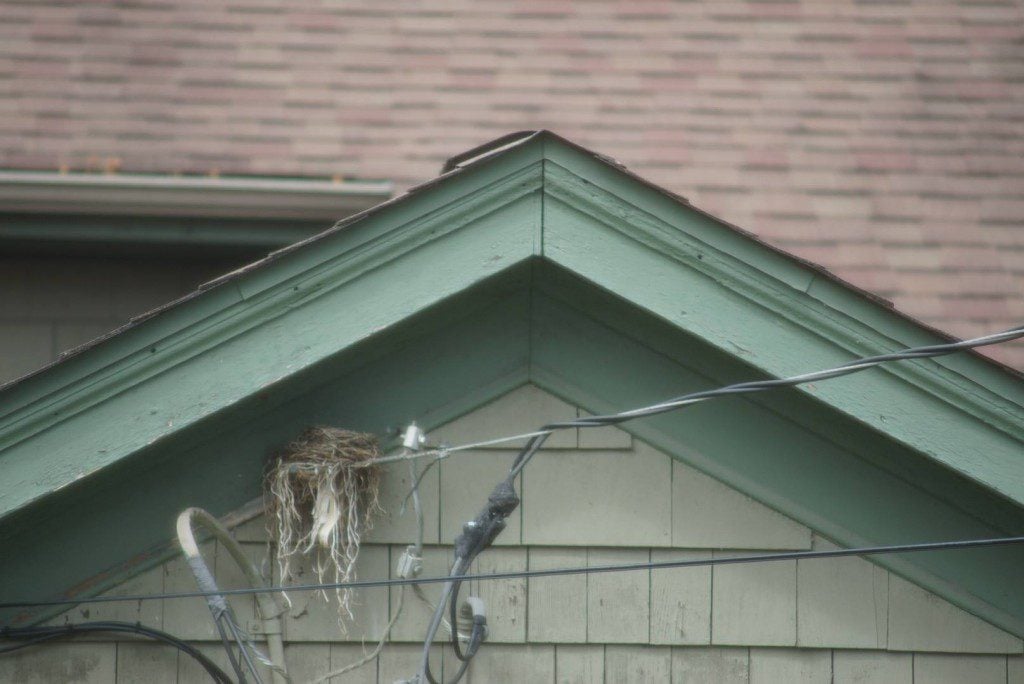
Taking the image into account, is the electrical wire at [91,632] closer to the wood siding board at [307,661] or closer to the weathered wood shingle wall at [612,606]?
the weathered wood shingle wall at [612,606]

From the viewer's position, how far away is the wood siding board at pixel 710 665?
2895mm

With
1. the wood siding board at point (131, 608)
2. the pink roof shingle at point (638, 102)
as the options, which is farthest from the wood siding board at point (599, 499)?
the pink roof shingle at point (638, 102)

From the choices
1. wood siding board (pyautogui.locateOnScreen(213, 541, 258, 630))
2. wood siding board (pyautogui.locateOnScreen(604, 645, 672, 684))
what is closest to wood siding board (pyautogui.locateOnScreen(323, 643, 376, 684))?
wood siding board (pyautogui.locateOnScreen(213, 541, 258, 630))

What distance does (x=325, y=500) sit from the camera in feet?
9.03

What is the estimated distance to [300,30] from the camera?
5.13m

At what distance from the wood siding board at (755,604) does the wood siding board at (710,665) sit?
0.04 meters

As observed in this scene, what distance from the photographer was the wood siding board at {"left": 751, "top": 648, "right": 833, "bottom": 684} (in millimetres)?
2879

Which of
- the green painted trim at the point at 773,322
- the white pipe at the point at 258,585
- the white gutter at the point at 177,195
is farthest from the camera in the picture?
the white gutter at the point at 177,195

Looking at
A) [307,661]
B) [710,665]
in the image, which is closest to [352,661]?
[307,661]

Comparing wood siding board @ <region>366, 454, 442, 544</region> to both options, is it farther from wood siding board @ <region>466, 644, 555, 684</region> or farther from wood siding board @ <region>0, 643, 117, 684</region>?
wood siding board @ <region>0, 643, 117, 684</region>

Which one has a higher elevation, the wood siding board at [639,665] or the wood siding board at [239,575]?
the wood siding board at [239,575]

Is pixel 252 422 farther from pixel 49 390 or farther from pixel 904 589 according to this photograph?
pixel 904 589

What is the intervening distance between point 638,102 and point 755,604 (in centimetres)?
291

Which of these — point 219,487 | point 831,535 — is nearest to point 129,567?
point 219,487
